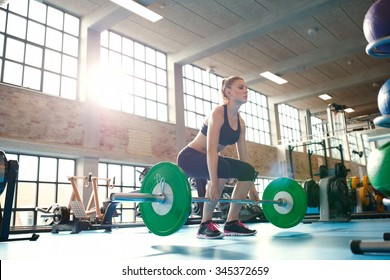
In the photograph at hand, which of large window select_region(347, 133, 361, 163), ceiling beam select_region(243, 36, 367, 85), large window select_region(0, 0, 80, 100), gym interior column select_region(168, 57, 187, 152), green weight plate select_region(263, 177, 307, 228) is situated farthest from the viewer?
large window select_region(347, 133, 361, 163)

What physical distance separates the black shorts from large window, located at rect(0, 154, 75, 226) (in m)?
3.67

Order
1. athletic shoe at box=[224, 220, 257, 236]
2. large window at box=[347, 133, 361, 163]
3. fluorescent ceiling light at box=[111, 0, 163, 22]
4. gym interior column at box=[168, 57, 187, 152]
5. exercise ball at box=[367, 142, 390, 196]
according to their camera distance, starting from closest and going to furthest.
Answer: exercise ball at box=[367, 142, 390, 196] < athletic shoe at box=[224, 220, 257, 236] < fluorescent ceiling light at box=[111, 0, 163, 22] < gym interior column at box=[168, 57, 187, 152] < large window at box=[347, 133, 361, 163]

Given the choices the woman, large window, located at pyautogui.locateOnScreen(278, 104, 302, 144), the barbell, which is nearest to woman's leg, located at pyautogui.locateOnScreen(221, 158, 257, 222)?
the woman

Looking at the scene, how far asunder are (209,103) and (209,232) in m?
7.05

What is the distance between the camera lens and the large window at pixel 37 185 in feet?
16.3

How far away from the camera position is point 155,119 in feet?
22.3

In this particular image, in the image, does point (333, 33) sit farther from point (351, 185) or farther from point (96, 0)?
point (96, 0)

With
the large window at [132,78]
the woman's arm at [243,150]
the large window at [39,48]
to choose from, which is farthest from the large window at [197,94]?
the woman's arm at [243,150]

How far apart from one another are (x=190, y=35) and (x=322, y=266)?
6.34 metres

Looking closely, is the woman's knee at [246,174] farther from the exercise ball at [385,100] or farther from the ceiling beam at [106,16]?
the ceiling beam at [106,16]

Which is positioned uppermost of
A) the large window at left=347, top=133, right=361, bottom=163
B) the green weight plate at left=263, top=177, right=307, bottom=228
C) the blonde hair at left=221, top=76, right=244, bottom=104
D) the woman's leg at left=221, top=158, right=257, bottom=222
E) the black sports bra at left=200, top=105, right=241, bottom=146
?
the large window at left=347, top=133, right=361, bottom=163

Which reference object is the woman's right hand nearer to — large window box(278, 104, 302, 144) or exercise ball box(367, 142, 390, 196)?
exercise ball box(367, 142, 390, 196)

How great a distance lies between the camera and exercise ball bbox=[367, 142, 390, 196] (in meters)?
0.99

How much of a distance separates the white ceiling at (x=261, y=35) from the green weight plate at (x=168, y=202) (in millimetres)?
4138
